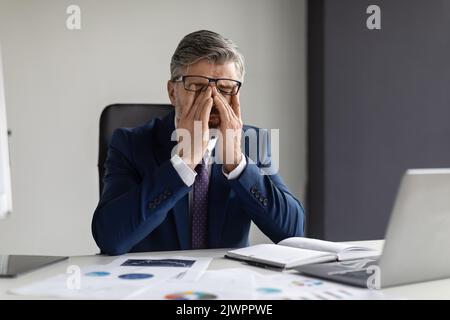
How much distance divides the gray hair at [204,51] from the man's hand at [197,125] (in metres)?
0.09

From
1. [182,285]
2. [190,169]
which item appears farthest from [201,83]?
[182,285]

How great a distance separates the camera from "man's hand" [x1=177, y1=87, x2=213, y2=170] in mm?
1493

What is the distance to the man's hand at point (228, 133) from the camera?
157 centimetres

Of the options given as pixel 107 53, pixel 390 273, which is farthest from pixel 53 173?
pixel 390 273

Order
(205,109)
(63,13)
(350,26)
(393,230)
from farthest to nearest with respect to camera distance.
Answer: (350,26)
(63,13)
(205,109)
(393,230)

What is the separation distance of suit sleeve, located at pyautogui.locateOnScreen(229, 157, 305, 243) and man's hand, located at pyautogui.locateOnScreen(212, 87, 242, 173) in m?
0.05

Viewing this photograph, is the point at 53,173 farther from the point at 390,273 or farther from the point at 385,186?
the point at 390,273

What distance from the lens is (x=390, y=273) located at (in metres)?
0.99

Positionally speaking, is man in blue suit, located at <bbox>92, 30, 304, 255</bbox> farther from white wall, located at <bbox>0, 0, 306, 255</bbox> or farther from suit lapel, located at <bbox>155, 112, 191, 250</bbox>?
white wall, located at <bbox>0, 0, 306, 255</bbox>

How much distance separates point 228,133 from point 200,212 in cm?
23

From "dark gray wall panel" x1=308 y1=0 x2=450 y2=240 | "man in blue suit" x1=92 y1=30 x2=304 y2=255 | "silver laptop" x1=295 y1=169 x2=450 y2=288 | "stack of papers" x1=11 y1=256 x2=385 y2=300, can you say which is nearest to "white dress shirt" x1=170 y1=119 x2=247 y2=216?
"man in blue suit" x1=92 y1=30 x2=304 y2=255

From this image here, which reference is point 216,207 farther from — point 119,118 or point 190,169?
point 119,118

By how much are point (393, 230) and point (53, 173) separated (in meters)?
2.21

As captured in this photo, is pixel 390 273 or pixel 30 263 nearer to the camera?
pixel 390 273
